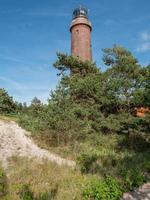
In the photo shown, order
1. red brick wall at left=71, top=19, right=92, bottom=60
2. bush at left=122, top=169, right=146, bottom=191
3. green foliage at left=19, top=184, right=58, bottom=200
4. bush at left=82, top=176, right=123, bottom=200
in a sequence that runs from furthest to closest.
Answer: red brick wall at left=71, top=19, right=92, bottom=60
bush at left=122, top=169, right=146, bottom=191
bush at left=82, top=176, right=123, bottom=200
green foliage at left=19, top=184, right=58, bottom=200

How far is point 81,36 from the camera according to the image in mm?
32469

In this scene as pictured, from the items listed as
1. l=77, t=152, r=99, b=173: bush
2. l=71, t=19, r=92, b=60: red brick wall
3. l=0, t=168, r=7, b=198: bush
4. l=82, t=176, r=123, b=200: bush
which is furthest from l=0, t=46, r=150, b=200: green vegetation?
l=71, t=19, r=92, b=60: red brick wall

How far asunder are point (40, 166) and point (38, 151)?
355 centimetres

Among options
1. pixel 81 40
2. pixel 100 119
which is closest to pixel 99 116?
pixel 100 119

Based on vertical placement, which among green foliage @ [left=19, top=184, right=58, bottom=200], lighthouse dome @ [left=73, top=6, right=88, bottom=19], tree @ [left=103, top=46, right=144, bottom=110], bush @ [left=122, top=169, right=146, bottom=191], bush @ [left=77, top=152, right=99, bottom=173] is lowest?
green foliage @ [left=19, top=184, right=58, bottom=200]

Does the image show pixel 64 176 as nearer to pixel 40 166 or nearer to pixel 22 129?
pixel 40 166

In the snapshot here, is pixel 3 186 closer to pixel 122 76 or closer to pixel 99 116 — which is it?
pixel 99 116

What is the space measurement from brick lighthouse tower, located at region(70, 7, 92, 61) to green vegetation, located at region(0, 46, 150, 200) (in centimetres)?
786

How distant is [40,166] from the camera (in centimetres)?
1170

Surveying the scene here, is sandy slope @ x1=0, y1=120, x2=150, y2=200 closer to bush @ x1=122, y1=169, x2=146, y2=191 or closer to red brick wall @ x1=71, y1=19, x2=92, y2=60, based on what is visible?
bush @ x1=122, y1=169, x2=146, y2=191

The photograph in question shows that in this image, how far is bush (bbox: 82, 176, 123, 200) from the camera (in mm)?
8484

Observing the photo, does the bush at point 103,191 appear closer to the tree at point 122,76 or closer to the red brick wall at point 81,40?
the tree at point 122,76

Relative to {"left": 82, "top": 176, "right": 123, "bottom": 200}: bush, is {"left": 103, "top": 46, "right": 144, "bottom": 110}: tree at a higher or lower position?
higher

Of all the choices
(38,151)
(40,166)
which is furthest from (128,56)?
(40,166)
